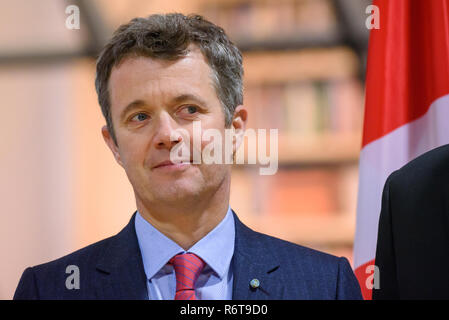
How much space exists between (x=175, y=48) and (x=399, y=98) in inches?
30.8

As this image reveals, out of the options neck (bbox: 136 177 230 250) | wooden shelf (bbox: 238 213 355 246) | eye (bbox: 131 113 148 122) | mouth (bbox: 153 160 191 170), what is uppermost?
eye (bbox: 131 113 148 122)

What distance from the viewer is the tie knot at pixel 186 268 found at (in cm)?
148

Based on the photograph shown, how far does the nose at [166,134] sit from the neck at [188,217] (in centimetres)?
13

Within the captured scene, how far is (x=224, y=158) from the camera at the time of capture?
158 centimetres

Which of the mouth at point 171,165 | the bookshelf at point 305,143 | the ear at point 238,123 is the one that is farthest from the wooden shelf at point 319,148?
the mouth at point 171,165

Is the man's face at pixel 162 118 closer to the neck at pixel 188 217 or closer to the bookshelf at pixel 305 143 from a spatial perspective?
the neck at pixel 188 217

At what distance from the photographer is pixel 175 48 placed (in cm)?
157

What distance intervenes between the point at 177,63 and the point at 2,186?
3.75 meters

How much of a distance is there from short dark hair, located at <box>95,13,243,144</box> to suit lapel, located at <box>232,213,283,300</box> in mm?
272

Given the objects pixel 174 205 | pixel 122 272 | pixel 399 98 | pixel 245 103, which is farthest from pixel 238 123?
pixel 245 103

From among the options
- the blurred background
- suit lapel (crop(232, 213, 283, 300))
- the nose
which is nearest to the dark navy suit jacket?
suit lapel (crop(232, 213, 283, 300))

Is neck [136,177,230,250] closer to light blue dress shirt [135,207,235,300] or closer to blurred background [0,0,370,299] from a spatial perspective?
light blue dress shirt [135,207,235,300]

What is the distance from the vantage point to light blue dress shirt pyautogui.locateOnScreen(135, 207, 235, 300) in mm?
1516
